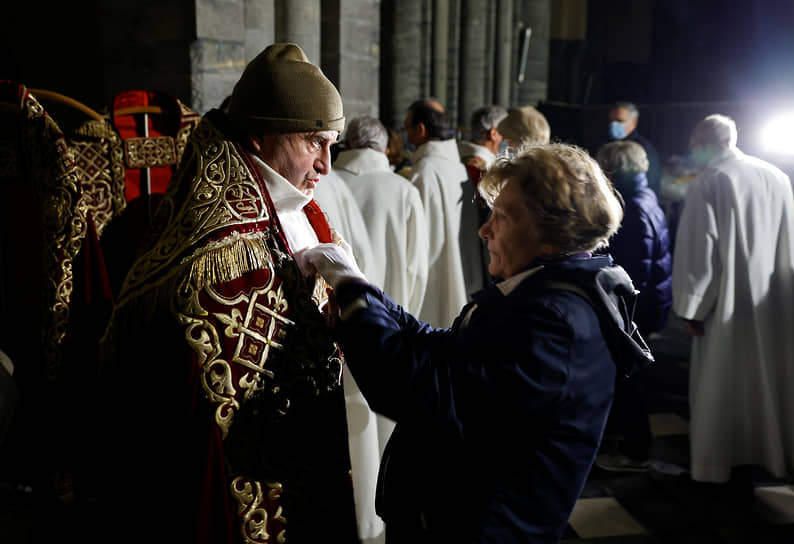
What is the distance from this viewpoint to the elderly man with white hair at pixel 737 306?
3.63 metres

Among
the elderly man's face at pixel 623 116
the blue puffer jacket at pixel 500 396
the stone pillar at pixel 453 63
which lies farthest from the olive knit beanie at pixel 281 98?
the stone pillar at pixel 453 63

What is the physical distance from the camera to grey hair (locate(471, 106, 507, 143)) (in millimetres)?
4824

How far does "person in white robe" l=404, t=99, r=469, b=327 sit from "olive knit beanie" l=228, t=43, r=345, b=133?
2.56 metres

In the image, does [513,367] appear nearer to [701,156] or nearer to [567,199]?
[567,199]

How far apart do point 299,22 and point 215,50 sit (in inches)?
38.5

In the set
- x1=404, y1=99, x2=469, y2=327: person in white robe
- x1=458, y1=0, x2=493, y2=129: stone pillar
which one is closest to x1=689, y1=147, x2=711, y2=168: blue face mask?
x1=404, y1=99, x2=469, y2=327: person in white robe

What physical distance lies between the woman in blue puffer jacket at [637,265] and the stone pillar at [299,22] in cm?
214

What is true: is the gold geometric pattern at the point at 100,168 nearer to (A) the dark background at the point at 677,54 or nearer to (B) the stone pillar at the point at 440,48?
(B) the stone pillar at the point at 440,48

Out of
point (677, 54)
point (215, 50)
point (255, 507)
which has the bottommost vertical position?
point (255, 507)

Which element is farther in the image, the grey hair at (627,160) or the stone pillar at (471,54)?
the stone pillar at (471,54)

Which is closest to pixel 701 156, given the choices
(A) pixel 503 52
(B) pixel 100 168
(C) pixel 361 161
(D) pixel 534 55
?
(C) pixel 361 161

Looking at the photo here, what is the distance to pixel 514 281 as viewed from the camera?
1588 millimetres

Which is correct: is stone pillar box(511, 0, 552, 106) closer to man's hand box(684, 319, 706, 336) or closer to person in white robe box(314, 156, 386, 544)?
man's hand box(684, 319, 706, 336)

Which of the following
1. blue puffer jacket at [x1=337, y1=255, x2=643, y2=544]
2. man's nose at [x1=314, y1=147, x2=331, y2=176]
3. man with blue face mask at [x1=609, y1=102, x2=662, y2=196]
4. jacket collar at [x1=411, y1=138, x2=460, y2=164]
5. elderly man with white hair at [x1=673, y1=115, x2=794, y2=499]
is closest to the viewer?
blue puffer jacket at [x1=337, y1=255, x2=643, y2=544]
